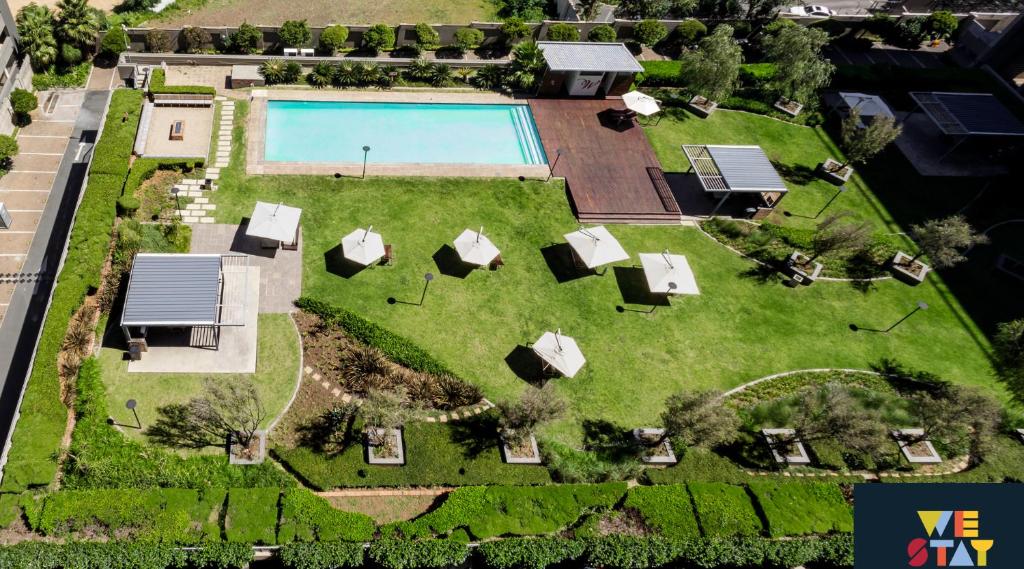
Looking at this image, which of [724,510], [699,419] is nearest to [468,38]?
[699,419]

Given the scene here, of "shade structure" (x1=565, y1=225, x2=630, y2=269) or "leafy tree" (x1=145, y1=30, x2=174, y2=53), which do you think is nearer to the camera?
"shade structure" (x1=565, y1=225, x2=630, y2=269)

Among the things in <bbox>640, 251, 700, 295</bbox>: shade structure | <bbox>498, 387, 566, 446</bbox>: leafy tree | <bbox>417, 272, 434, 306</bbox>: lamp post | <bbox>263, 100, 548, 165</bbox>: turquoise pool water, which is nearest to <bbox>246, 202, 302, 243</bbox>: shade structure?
<bbox>263, 100, 548, 165</bbox>: turquoise pool water

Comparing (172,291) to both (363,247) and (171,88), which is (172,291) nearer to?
(363,247)

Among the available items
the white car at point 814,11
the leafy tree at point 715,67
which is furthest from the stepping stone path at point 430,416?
the white car at point 814,11

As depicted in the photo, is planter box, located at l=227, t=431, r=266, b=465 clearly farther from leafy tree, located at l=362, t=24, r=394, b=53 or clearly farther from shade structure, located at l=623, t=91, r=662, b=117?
shade structure, located at l=623, t=91, r=662, b=117

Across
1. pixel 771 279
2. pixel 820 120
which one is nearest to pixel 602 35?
pixel 820 120

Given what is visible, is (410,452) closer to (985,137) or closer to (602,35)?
(602,35)
